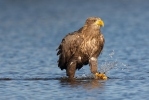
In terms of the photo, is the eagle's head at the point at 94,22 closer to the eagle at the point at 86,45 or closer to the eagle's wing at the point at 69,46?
the eagle at the point at 86,45

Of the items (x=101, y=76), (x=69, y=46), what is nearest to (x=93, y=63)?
(x=101, y=76)

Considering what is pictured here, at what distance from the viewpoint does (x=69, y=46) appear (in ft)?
52.1

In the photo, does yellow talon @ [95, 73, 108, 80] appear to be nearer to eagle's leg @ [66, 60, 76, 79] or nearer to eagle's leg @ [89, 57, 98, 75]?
eagle's leg @ [89, 57, 98, 75]

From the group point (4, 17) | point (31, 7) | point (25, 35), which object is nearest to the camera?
point (25, 35)

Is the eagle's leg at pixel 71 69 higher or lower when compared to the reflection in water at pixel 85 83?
higher

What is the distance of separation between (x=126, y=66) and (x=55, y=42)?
8128 mm

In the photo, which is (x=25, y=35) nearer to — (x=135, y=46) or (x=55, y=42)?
(x=55, y=42)

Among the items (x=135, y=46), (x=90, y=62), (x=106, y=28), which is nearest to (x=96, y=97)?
(x=90, y=62)

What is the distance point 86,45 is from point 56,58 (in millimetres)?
5196

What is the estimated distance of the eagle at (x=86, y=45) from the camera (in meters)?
15.7

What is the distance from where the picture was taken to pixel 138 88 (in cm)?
1457

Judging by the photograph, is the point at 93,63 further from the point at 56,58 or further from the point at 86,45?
the point at 56,58

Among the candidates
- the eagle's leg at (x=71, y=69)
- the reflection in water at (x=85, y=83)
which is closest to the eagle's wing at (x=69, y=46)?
the eagle's leg at (x=71, y=69)

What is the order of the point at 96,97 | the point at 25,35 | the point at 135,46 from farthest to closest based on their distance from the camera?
the point at 25,35, the point at 135,46, the point at 96,97
